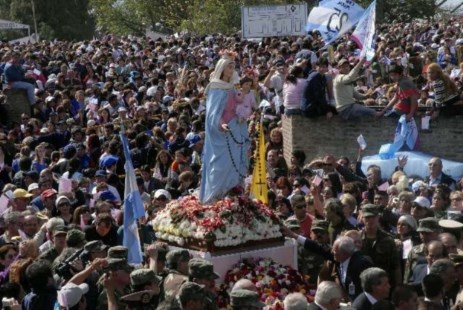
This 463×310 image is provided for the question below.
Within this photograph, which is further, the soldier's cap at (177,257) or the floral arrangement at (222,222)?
the floral arrangement at (222,222)

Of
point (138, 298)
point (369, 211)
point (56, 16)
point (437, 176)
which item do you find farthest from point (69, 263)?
point (56, 16)

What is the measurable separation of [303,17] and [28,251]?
29.3 m

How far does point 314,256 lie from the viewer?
12.8m

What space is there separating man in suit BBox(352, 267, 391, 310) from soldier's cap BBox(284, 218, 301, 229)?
2.78 metres

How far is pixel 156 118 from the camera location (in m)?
23.0

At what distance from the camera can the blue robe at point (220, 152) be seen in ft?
41.3

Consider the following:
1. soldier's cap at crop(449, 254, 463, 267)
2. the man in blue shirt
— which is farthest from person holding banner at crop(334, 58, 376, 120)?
soldier's cap at crop(449, 254, 463, 267)

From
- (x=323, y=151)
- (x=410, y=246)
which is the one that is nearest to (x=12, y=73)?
(x=323, y=151)

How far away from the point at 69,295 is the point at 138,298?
0.60 m

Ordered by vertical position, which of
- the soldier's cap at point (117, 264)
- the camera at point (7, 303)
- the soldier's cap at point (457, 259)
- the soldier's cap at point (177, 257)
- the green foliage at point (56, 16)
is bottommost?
the green foliage at point (56, 16)

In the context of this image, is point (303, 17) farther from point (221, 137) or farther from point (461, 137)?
point (221, 137)

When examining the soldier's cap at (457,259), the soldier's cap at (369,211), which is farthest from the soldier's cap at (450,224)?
the soldier's cap at (457,259)

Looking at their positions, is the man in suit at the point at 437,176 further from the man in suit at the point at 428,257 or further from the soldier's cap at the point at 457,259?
the soldier's cap at the point at 457,259

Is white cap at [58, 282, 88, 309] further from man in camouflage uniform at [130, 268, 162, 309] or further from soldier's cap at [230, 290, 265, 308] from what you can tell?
soldier's cap at [230, 290, 265, 308]
